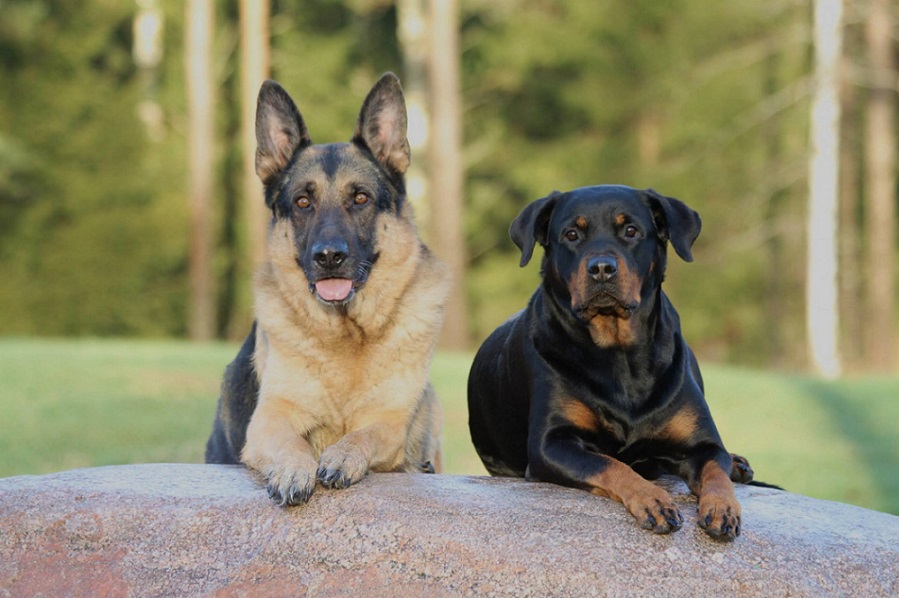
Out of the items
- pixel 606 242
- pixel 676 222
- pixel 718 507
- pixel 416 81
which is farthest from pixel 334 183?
pixel 416 81

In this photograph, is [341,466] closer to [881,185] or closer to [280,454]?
[280,454]

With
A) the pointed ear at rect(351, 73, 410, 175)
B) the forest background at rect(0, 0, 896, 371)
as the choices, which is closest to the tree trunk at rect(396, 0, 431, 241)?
the forest background at rect(0, 0, 896, 371)

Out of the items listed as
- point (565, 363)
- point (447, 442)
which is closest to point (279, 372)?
point (565, 363)

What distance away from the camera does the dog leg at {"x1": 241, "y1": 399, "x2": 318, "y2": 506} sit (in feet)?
16.2

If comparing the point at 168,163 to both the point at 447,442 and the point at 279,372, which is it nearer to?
the point at 447,442

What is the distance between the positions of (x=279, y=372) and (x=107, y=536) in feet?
4.46

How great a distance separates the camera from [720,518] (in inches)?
186

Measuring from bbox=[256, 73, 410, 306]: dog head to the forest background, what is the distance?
21216 mm

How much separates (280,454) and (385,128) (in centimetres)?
204

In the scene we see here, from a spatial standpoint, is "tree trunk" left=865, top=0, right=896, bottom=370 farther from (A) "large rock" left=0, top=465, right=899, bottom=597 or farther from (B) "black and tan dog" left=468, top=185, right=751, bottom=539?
(A) "large rock" left=0, top=465, right=899, bottom=597

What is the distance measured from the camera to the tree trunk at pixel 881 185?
25.5 m

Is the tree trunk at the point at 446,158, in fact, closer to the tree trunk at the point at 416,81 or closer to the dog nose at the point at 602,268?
the tree trunk at the point at 416,81

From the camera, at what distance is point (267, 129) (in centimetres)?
627

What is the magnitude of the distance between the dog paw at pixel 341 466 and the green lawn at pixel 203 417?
5086 millimetres
